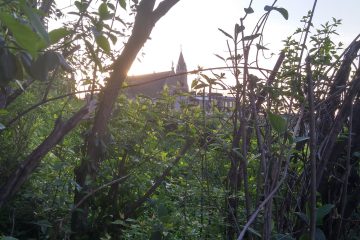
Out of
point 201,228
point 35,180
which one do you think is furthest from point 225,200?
point 35,180

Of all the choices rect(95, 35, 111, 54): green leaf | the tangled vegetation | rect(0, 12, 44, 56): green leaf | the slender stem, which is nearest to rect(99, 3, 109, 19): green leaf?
the tangled vegetation

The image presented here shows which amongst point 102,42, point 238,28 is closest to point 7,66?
point 102,42

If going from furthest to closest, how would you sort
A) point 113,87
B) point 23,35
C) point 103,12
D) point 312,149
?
point 113,87 < point 103,12 < point 312,149 < point 23,35

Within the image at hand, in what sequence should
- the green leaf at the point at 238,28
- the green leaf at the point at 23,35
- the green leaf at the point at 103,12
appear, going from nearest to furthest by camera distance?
the green leaf at the point at 23,35
the green leaf at the point at 103,12
the green leaf at the point at 238,28

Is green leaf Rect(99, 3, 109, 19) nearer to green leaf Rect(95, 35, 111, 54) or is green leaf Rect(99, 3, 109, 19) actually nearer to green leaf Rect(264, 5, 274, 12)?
green leaf Rect(95, 35, 111, 54)

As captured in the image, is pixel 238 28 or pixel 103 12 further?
pixel 238 28

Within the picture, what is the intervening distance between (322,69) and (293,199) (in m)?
0.76

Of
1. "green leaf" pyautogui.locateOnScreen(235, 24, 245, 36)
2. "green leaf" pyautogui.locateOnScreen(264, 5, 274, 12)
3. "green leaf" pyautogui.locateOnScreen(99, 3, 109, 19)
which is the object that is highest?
"green leaf" pyautogui.locateOnScreen(264, 5, 274, 12)

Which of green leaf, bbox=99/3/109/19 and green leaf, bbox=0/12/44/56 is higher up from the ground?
green leaf, bbox=99/3/109/19

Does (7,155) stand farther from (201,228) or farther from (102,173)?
(201,228)

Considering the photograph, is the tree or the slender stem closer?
the slender stem

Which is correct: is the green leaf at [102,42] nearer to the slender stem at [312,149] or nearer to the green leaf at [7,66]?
the green leaf at [7,66]

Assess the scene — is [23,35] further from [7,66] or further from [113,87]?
[113,87]

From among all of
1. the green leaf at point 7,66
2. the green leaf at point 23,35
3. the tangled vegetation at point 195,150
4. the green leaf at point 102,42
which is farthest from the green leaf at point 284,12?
the green leaf at point 23,35
